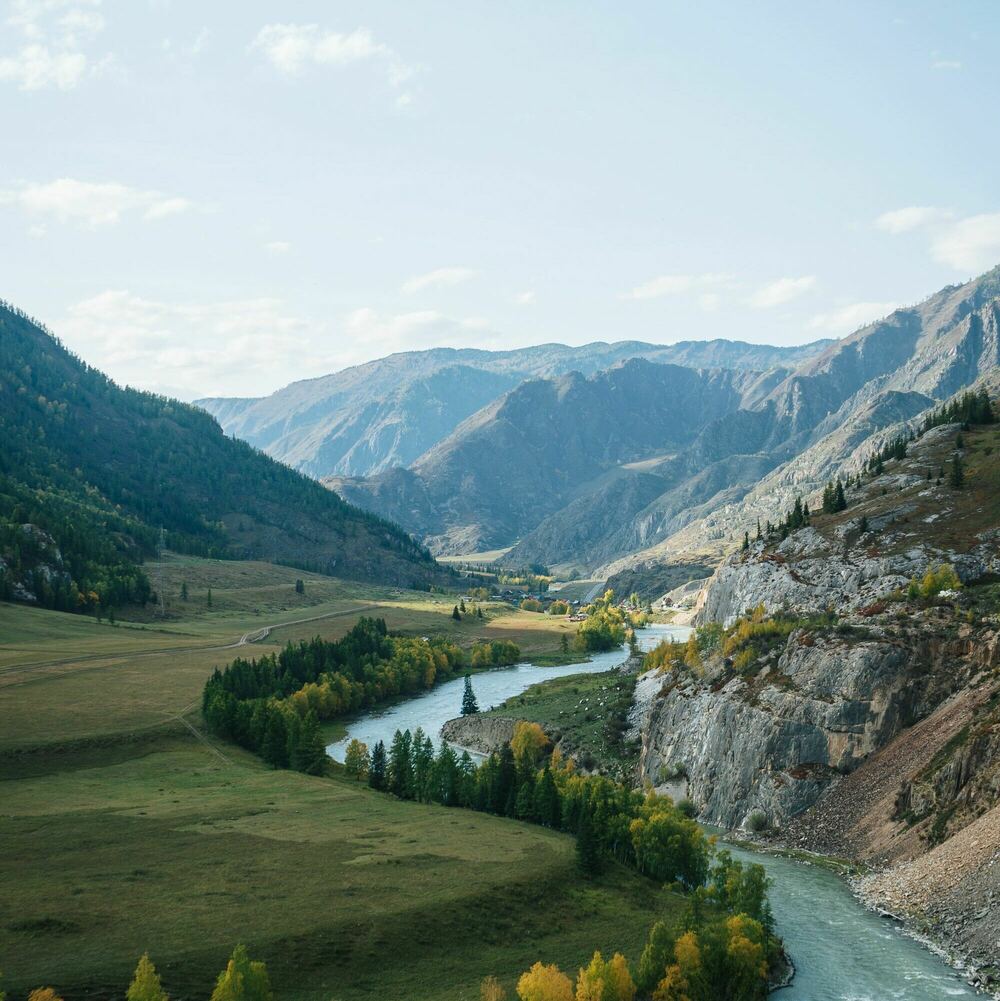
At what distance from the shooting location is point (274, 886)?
76.6 m

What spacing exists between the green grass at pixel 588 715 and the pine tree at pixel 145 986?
9173 cm

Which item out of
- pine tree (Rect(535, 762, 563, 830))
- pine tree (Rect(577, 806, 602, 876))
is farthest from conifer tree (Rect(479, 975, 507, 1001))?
pine tree (Rect(535, 762, 563, 830))

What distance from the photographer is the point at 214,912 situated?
234 ft

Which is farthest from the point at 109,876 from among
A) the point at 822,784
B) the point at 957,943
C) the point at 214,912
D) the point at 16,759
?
the point at 822,784

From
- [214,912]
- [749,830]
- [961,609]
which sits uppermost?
[961,609]

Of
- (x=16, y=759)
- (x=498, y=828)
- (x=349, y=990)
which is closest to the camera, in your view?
(x=349, y=990)

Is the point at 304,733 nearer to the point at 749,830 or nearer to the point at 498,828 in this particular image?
the point at 498,828

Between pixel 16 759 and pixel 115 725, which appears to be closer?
pixel 16 759

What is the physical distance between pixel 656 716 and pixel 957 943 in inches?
2652

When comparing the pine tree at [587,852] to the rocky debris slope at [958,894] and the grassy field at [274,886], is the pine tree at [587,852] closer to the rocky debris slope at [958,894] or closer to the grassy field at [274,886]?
the grassy field at [274,886]

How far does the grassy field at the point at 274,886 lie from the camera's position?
2562 inches

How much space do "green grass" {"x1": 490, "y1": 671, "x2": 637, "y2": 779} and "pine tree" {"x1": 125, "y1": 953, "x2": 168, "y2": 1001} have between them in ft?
301

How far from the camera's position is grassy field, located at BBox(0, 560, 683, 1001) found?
213 feet

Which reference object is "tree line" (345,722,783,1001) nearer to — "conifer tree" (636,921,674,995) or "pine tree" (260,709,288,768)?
"conifer tree" (636,921,674,995)
